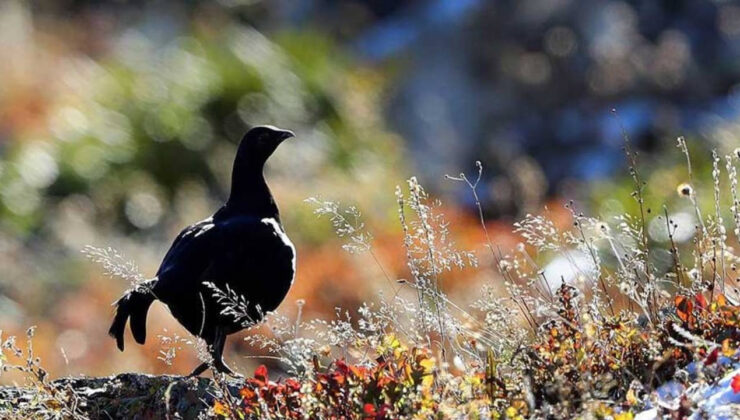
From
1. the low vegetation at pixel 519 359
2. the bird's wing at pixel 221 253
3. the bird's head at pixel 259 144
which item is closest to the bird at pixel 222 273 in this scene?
the bird's wing at pixel 221 253

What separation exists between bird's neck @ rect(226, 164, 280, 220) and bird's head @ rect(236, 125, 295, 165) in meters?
0.07

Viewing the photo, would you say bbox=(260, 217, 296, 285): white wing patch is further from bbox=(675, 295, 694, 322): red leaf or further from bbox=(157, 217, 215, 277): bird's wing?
bbox=(675, 295, 694, 322): red leaf

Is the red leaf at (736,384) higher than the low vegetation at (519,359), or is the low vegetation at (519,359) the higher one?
the low vegetation at (519,359)

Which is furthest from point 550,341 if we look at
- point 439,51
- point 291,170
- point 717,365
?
point 439,51

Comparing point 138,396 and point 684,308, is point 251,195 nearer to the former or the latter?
point 138,396

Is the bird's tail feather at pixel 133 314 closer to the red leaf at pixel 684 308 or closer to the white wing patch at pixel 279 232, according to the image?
the white wing patch at pixel 279 232

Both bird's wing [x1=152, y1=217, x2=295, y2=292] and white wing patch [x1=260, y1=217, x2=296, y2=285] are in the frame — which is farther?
white wing patch [x1=260, y1=217, x2=296, y2=285]

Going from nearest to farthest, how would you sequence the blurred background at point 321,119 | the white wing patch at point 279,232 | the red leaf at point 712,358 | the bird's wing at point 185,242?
1. the red leaf at point 712,358
2. the bird's wing at point 185,242
3. the white wing patch at point 279,232
4. the blurred background at point 321,119

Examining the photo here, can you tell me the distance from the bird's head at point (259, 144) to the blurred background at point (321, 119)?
7.52 ft

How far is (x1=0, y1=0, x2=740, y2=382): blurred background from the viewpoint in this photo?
33.7 ft

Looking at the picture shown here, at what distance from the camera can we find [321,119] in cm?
1427

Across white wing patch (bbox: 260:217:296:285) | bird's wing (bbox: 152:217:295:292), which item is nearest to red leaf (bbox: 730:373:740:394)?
bird's wing (bbox: 152:217:295:292)

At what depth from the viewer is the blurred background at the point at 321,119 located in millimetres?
10273

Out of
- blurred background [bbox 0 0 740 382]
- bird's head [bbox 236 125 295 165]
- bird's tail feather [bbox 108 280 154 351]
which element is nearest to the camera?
bird's tail feather [bbox 108 280 154 351]
